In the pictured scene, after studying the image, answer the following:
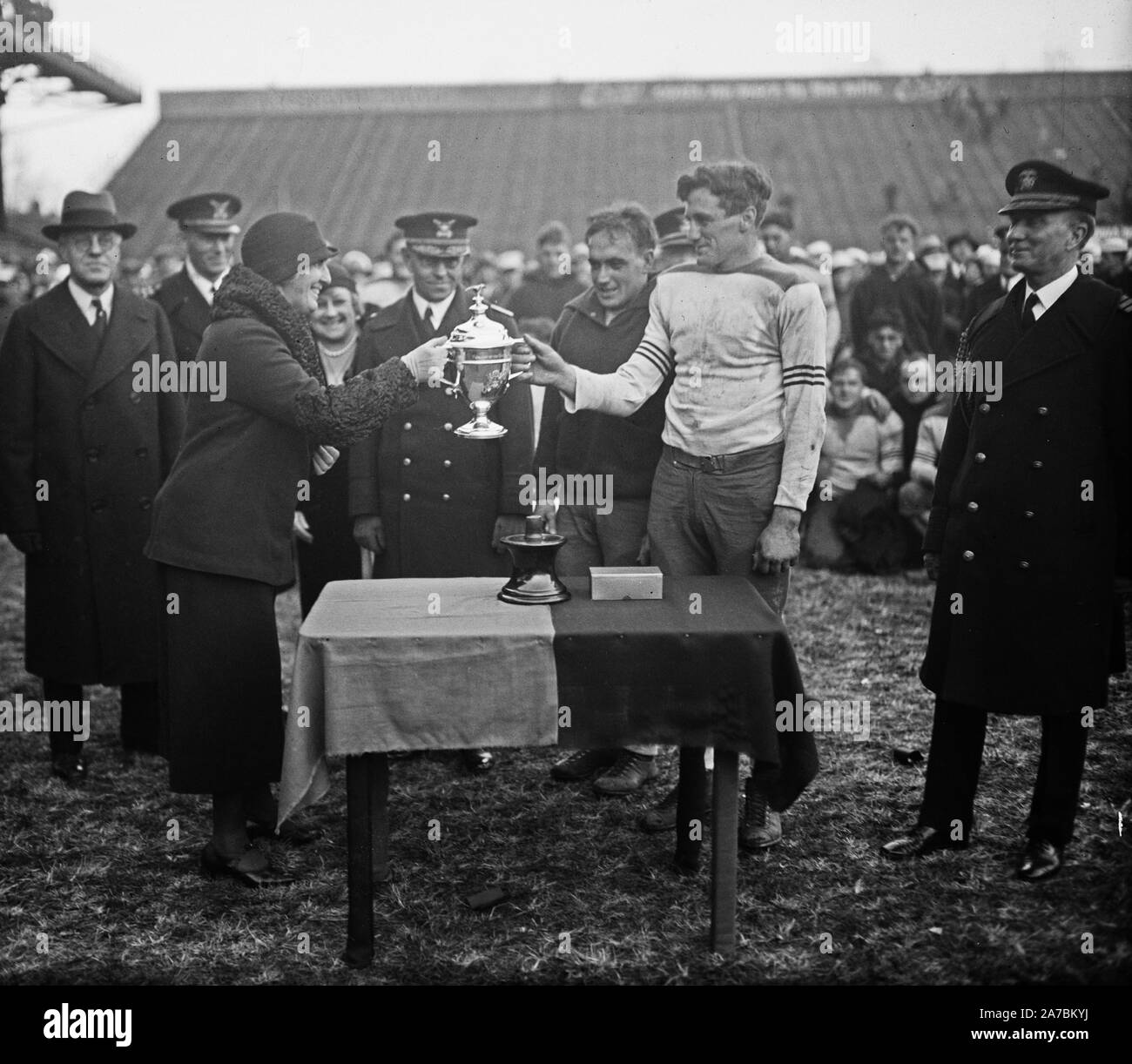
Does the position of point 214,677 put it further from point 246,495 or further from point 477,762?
point 477,762

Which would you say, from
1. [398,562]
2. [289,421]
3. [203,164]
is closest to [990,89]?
[203,164]

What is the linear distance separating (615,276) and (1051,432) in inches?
73.9

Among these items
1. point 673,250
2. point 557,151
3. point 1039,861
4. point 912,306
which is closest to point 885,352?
point 912,306

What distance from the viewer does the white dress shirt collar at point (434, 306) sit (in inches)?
212

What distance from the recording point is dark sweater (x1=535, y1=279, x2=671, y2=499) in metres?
5.02

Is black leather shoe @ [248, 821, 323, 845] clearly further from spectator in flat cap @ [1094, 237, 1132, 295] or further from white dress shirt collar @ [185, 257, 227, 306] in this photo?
spectator in flat cap @ [1094, 237, 1132, 295]

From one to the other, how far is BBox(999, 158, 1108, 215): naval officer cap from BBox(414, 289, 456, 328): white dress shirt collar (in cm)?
242

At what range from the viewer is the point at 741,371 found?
461 cm

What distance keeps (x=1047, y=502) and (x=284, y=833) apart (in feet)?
9.87

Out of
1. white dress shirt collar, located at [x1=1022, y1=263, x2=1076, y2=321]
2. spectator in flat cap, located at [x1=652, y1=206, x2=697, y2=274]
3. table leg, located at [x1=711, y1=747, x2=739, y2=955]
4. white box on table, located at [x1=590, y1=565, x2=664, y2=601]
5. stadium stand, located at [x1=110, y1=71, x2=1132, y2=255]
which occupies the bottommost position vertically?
table leg, located at [x1=711, y1=747, x2=739, y2=955]

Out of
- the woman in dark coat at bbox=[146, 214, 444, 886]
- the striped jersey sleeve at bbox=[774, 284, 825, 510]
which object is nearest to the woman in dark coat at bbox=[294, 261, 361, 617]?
the woman in dark coat at bbox=[146, 214, 444, 886]

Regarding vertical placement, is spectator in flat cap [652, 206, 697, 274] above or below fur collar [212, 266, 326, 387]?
above
